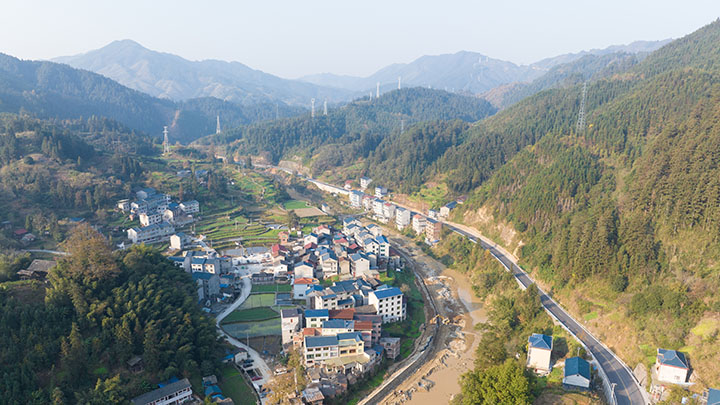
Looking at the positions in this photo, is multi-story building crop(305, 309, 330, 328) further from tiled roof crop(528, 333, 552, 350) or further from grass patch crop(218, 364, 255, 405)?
tiled roof crop(528, 333, 552, 350)

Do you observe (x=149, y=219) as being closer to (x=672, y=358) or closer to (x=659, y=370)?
(x=659, y=370)

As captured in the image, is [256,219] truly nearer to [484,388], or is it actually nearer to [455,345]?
[455,345]

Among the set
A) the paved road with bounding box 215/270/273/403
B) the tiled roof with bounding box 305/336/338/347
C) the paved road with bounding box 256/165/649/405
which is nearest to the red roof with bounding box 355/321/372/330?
the tiled roof with bounding box 305/336/338/347

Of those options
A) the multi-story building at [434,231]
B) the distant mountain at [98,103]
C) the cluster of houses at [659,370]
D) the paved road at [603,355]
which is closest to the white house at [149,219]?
the multi-story building at [434,231]

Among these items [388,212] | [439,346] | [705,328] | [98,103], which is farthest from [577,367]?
[98,103]

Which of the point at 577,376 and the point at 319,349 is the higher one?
the point at 577,376

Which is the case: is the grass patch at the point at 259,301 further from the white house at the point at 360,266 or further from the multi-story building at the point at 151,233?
the multi-story building at the point at 151,233

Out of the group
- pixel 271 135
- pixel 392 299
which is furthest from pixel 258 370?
pixel 271 135
